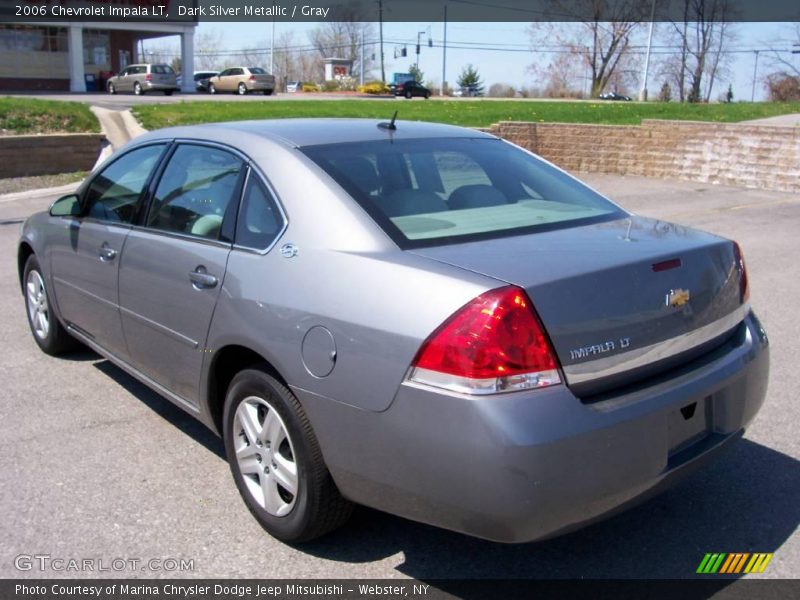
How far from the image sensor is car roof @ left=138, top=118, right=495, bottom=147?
149 inches

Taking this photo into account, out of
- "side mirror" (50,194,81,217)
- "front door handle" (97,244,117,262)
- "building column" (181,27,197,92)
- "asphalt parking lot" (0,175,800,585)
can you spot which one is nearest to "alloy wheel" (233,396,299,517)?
"asphalt parking lot" (0,175,800,585)

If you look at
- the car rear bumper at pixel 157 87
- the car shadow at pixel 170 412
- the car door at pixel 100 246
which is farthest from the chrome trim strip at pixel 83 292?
the car rear bumper at pixel 157 87

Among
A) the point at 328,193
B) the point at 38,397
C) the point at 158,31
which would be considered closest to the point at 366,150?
the point at 328,193

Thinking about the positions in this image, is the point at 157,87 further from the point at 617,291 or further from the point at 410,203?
the point at 617,291

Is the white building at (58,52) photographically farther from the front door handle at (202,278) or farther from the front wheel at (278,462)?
the front wheel at (278,462)

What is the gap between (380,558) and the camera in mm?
3244

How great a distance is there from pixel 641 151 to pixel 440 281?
52.2ft

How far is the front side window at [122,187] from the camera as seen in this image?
4383 millimetres

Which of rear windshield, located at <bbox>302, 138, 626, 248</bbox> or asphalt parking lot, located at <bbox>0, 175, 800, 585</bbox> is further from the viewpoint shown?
rear windshield, located at <bbox>302, 138, 626, 248</bbox>

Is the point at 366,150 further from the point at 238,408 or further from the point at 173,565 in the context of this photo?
the point at 173,565

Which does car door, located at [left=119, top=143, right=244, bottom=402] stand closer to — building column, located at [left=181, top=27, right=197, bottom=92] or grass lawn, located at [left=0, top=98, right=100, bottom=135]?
grass lawn, located at [left=0, top=98, right=100, bottom=135]

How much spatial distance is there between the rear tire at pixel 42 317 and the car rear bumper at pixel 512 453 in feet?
10.1

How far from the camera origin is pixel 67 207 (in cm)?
510

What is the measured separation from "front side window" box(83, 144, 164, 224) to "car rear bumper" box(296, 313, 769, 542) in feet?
6.45
